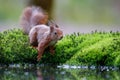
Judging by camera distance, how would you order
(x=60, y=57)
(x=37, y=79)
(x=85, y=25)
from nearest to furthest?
1. (x=37, y=79)
2. (x=60, y=57)
3. (x=85, y=25)

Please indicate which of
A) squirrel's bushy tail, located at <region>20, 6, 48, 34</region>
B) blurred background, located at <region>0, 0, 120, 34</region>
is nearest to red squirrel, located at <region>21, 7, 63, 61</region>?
squirrel's bushy tail, located at <region>20, 6, 48, 34</region>

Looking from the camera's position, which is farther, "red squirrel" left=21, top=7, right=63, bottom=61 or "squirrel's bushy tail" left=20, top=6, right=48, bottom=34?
"squirrel's bushy tail" left=20, top=6, right=48, bottom=34

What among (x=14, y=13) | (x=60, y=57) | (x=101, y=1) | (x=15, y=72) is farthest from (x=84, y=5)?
(x=15, y=72)

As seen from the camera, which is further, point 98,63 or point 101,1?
point 101,1

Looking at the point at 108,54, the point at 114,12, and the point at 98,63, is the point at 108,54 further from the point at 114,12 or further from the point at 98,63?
the point at 114,12

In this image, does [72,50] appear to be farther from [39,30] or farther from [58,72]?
[58,72]

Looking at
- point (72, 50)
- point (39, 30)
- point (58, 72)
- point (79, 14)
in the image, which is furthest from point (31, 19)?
point (79, 14)

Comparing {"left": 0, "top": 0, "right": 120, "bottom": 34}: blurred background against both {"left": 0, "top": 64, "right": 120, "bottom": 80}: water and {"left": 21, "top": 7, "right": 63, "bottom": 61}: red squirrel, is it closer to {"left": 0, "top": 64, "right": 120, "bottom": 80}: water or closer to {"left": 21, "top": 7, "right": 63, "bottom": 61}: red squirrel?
{"left": 21, "top": 7, "right": 63, "bottom": 61}: red squirrel

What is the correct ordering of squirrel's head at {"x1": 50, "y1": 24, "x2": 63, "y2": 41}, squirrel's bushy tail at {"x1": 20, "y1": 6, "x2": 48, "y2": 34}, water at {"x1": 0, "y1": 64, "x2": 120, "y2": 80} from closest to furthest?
water at {"x1": 0, "y1": 64, "x2": 120, "y2": 80} → squirrel's head at {"x1": 50, "y1": 24, "x2": 63, "y2": 41} → squirrel's bushy tail at {"x1": 20, "y1": 6, "x2": 48, "y2": 34}
